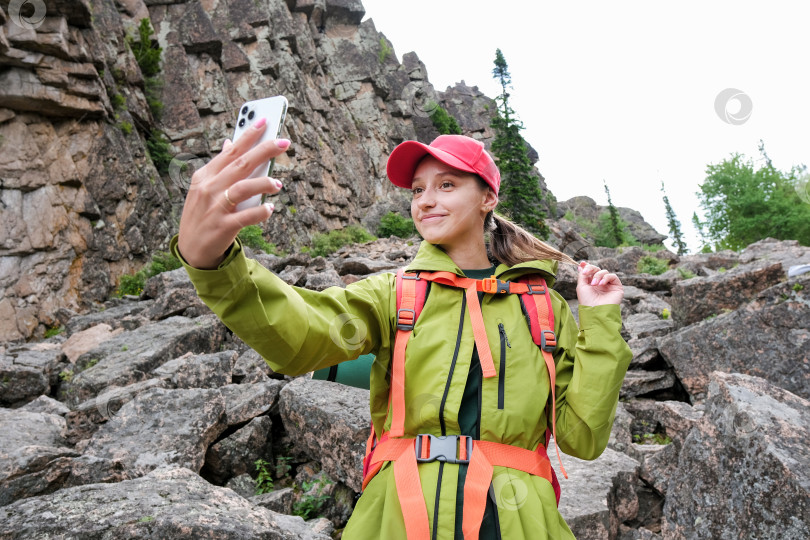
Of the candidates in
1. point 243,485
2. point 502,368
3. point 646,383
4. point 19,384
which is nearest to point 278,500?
point 243,485

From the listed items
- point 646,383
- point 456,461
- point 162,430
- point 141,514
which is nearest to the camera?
point 456,461

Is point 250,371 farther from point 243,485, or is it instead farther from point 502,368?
point 502,368

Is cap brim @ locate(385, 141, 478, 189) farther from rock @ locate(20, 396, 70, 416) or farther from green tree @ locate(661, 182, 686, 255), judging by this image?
green tree @ locate(661, 182, 686, 255)

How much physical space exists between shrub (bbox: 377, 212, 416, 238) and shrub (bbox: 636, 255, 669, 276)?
2194 centimetres

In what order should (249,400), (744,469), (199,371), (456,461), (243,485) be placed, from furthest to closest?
1. (199,371)
2. (249,400)
3. (243,485)
4. (744,469)
5. (456,461)

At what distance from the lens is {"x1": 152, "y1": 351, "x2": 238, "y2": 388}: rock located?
23.7ft

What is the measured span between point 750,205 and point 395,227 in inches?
1034

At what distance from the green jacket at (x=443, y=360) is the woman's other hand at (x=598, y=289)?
0.07m

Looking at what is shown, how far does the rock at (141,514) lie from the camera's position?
2.77 m

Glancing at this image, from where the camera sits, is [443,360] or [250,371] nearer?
[443,360]

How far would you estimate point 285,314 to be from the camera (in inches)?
68.7

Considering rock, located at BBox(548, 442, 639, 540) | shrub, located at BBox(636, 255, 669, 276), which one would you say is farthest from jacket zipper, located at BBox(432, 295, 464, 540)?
shrub, located at BBox(636, 255, 669, 276)

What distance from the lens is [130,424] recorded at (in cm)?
562

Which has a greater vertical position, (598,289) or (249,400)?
(598,289)
